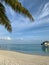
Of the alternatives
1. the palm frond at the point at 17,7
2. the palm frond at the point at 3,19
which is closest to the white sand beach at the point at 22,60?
the palm frond at the point at 3,19

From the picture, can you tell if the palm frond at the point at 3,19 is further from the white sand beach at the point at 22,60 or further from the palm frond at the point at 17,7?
the white sand beach at the point at 22,60

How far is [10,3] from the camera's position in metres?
14.7

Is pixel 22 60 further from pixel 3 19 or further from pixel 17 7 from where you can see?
pixel 17 7

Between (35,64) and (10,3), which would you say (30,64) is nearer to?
(35,64)

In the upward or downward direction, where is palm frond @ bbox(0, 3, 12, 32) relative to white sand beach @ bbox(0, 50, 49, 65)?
upward

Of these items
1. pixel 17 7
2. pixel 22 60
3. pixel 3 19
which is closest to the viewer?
pixel 17 7

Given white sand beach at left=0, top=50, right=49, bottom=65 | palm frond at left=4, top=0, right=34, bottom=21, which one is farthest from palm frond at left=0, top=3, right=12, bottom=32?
white sand beach at left=0, top=50, right=49, bottom=65

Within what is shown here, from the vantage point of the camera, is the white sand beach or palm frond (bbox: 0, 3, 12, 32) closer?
palm frond (bbox: 0, 3, 12, 32)

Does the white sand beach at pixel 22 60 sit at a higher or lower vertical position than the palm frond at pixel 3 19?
lower

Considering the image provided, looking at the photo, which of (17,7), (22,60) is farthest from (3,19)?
(22,60)

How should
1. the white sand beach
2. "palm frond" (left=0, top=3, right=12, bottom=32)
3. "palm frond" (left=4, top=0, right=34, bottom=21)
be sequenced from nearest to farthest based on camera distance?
1. "palm frond" (left=4, top=0, right=34, bottom=21)
2. "palm frond" (left=0, top=3, right=12, bottom=32)
3. the white sand beach

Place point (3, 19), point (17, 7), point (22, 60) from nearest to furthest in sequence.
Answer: point (17, 7) < point (3, 19) < point (22, 60)

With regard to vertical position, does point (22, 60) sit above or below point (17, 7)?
below

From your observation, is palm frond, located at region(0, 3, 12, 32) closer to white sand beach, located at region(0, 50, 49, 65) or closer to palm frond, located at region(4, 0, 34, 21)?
palm frond, located at region(4, 0, 34, 21)
